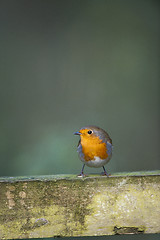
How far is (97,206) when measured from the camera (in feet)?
3.97

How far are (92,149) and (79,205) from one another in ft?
1.96

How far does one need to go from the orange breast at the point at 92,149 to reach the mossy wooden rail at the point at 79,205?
21.0 inches

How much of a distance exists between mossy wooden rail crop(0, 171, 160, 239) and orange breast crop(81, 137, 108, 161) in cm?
53

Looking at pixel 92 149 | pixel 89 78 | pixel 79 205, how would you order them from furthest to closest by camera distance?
1. pixel 89 78
2. pixel 92 149
3. pixel 79 205

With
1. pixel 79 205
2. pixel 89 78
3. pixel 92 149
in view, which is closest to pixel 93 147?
pixel 92 149

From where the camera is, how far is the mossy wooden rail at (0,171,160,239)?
118 cm

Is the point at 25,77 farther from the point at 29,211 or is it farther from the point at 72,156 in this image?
the point at 29,211

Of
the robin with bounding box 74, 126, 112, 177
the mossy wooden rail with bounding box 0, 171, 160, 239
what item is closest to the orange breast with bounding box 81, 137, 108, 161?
the robin with bounding box 74, 126, 112, 177

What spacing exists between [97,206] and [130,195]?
0.12 metres

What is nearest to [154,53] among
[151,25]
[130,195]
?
[151,25]

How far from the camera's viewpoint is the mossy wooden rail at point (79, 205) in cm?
118

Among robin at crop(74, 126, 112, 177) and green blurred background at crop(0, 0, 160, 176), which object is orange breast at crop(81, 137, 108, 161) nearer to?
robin at crop(74, 126, 112, 177)

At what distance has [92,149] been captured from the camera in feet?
5.85

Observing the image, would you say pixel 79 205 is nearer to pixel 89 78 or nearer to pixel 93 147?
pixel 93 147
